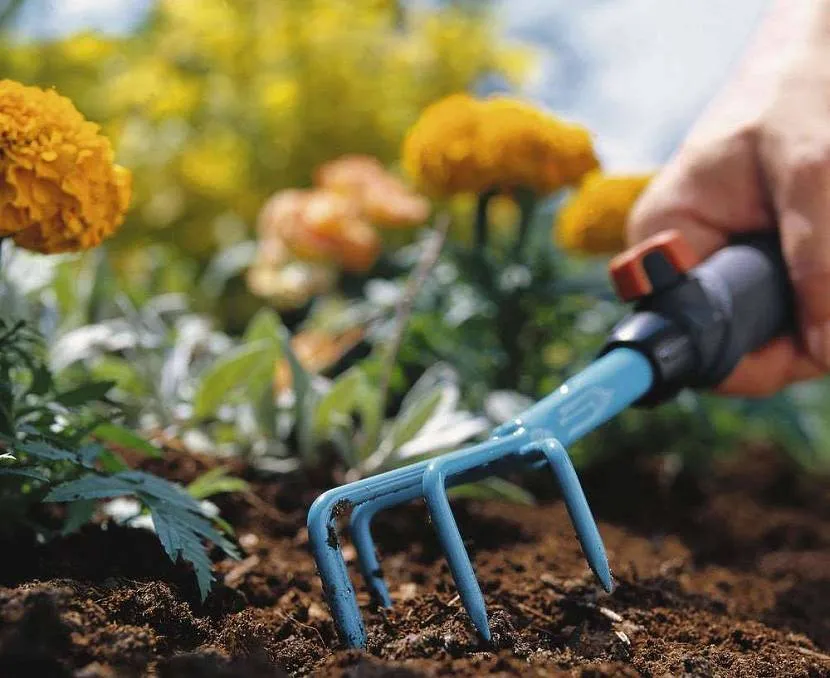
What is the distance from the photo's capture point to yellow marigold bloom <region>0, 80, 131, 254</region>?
90 centimetres

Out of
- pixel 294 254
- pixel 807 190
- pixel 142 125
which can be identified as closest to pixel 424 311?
pixel 294 254

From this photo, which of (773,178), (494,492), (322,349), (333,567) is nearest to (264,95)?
(322,349)

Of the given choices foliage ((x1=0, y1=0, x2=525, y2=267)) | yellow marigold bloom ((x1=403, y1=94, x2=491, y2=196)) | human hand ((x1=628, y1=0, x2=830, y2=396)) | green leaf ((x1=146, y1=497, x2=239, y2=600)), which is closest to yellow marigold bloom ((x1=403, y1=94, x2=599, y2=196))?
yellow marigold bloom ((x1=403, y1=94, x2=491, y2=196))

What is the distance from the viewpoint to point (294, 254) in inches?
88.1

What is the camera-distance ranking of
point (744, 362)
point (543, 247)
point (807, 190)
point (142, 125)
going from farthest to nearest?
point (142, 125) < point (543, 247) < point (744, 362) < point (807, 190)

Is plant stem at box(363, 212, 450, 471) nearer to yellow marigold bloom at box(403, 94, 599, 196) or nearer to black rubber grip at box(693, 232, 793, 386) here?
yellow marigold bloom at box(403, 94, 599, 196)

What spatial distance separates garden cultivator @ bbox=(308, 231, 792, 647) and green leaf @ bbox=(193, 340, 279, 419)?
1.93 feet

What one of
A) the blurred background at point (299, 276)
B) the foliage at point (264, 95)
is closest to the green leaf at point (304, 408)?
the blurred background at point (299, 276)

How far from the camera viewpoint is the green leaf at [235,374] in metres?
1.54

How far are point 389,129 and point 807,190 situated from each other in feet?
5.94

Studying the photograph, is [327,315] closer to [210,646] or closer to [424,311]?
[424,311]

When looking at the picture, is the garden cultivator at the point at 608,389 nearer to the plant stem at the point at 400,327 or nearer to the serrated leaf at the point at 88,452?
the serrated leaf at the point at 88,452

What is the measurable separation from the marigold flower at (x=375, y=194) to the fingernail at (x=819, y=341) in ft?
3.57

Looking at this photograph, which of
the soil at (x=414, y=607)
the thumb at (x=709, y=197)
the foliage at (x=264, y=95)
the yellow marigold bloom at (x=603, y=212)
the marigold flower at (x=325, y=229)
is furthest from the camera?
the foliage at (x=264, y=95)
